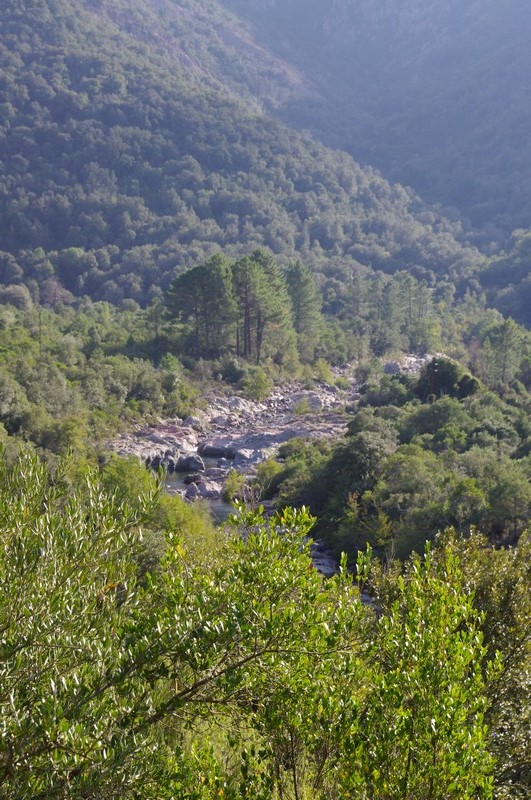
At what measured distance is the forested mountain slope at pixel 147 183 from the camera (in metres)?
104

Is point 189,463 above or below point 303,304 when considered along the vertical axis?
below

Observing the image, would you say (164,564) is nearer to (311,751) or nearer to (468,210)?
(311,751)

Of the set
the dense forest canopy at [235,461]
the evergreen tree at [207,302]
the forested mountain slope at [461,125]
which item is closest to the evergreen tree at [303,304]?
the dense forest canopy at [235,461]

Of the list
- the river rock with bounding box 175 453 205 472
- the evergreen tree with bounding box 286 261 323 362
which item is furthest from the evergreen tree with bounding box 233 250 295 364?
the river rock with bounding box 175 453 205 472

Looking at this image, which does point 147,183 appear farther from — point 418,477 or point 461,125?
point 418,477

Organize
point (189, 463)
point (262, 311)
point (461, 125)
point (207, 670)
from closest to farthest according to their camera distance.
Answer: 1. point (207, 670)
2. point (189, 463)
3. point (262, 311)
4. point (461, 125)

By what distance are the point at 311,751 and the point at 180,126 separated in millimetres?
133635

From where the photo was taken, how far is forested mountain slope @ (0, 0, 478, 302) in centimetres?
10406

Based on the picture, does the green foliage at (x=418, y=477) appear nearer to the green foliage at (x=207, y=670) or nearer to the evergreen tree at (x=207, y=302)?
the green foliage at (x=207, y=670)

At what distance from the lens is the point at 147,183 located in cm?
11812

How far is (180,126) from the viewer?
424 ft

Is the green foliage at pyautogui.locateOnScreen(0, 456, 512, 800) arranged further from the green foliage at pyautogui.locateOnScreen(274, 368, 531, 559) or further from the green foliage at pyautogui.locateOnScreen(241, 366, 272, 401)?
the green foliage at pyautogui.locateOnScreen(241, 366, 272, 401)

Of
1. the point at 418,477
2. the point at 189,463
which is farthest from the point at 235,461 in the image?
the point at 418,477

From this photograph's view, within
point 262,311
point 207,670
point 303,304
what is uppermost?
point 303,304
